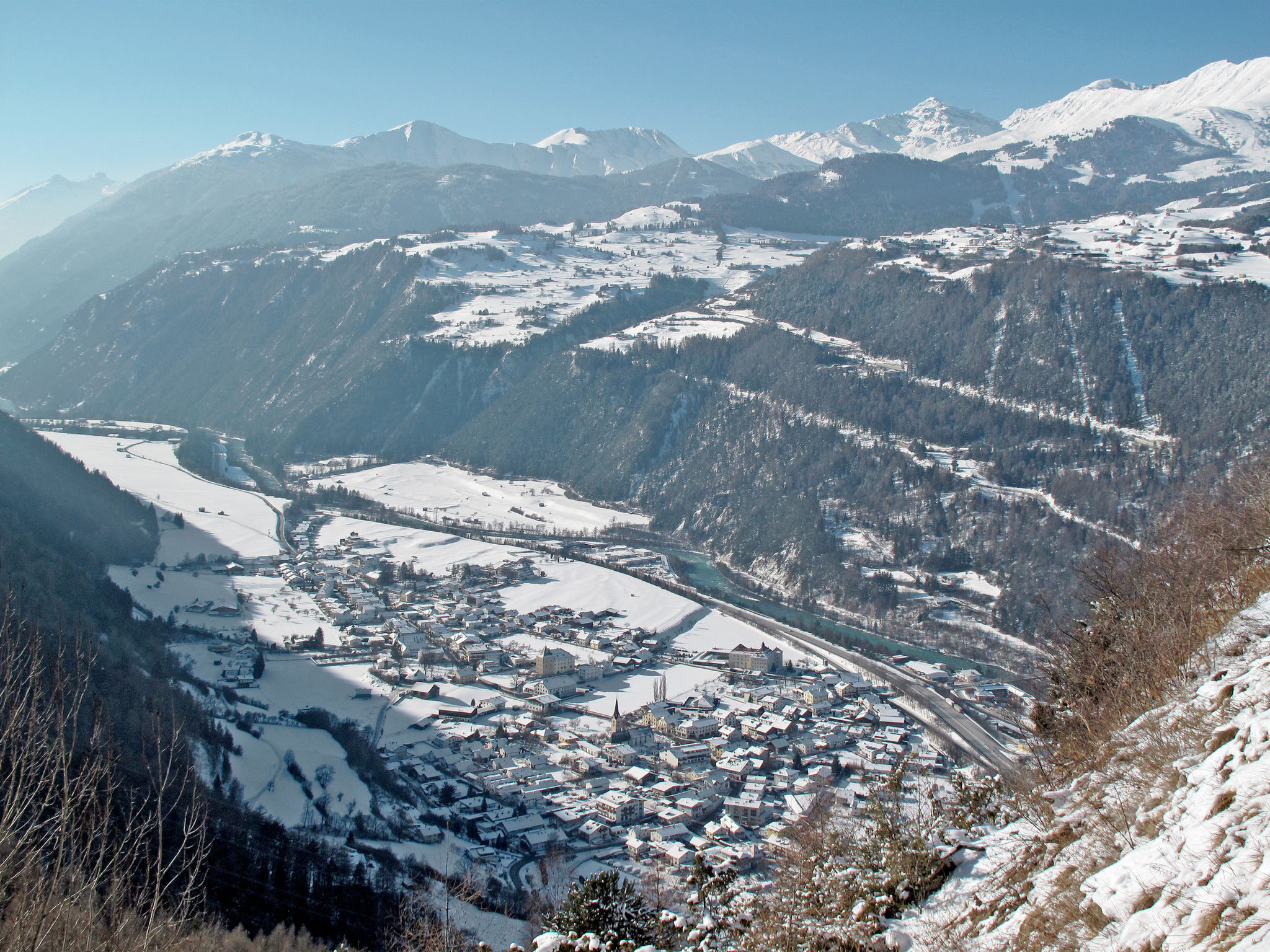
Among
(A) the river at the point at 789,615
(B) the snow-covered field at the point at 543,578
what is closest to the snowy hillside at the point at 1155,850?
(A) the river at the point at 789,615

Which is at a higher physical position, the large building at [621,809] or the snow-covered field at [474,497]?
the large building at [621,809]

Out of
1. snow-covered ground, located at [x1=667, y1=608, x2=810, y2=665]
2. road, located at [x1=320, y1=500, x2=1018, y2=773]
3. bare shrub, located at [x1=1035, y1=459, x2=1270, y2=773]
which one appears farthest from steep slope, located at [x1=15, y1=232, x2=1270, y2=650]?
bare shrub, located at [x1=1035, y1=459, x2=1270, y2=773]

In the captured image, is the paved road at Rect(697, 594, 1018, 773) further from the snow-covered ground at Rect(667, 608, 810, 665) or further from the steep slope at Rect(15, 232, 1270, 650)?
the steep slope at Rect(15, 232, 1270, 650)

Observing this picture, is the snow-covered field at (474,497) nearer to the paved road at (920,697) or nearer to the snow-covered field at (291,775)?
the paved road at (920,697)

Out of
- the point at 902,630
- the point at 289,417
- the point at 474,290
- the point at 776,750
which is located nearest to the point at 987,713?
the point at 776,750

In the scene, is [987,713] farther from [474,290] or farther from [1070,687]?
[474,290]

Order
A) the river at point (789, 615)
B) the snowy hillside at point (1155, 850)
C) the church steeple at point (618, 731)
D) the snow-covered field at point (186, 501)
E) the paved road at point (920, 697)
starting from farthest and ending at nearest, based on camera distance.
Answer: the snow-covered field at point (186, 501) < the river at point (789, 615) < the church steeple at point (618, 731) < the paved road at point (920, 697) < the snowy hillside at point (1155, 850)

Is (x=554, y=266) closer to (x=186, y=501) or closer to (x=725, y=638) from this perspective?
(x=186, y=501)
